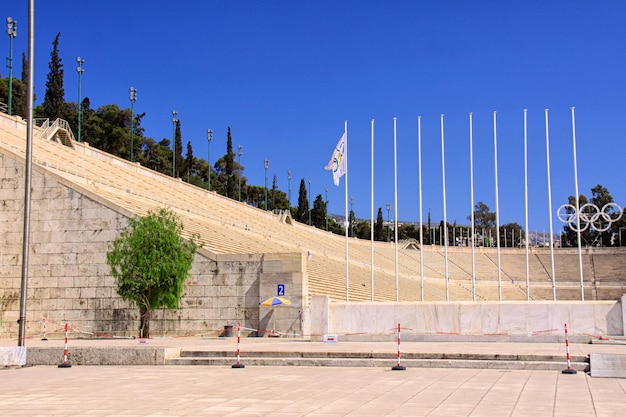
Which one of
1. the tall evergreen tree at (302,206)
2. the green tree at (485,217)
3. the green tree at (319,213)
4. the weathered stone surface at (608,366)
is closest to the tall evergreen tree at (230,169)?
the tall evergreen tree at (302,206)

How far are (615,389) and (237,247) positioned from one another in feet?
88.0

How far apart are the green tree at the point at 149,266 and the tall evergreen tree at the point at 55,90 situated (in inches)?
1576

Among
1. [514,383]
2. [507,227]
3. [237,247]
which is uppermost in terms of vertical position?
[507,227]

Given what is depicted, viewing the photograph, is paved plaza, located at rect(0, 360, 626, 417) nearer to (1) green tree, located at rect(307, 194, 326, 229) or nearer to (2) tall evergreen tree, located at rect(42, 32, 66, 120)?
(2) tall evergreen tree, located at rect(42, 32, 66, 120)

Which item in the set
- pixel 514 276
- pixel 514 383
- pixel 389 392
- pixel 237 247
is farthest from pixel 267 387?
pixel 514 276

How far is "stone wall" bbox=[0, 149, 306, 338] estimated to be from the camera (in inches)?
1150

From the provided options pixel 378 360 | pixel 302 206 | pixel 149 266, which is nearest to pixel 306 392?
pixel 378 360

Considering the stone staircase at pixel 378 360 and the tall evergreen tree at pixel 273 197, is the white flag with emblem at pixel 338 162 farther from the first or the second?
the tall evergreen tree at pixel 273 197

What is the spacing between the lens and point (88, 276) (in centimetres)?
3042

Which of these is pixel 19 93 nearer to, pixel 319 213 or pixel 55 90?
pixel 55 90

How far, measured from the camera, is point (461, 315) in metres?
27.5

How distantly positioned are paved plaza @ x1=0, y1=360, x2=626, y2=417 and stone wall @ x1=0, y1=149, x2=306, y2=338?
40.2 ft

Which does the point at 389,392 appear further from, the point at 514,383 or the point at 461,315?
the point at 461,315

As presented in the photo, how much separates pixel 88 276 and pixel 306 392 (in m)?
20.1
